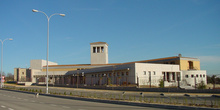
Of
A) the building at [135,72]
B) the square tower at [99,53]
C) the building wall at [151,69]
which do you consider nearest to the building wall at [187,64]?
the building at [135,72]

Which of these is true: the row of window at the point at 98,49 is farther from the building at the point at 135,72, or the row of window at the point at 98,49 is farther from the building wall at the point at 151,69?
the building wall at the point at 151,69

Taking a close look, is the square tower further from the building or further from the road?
the road

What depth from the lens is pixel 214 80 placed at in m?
30.6

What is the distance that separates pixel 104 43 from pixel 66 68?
59.5 ft

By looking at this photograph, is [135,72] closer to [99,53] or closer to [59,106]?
[99,53]

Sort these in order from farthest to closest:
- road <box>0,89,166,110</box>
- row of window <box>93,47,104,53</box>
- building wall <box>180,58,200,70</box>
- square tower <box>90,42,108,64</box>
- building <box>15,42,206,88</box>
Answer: row of window <box>93,47,104,53</box>, square tower <box>90,42,108,64</box>, building wall <box>180,58,200,70</box>, building <box>15,42,206,88</box>, road <box>0,89,166,110</box>

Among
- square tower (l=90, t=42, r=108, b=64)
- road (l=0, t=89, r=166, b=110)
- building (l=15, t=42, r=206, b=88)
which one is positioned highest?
square tower (l=90, t=42, r=108, b=64)

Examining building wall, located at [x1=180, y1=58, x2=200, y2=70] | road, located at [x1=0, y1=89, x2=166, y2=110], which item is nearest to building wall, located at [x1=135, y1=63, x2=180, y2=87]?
building wall, located at [x1=180, y1=58, x2=200, y2=70]

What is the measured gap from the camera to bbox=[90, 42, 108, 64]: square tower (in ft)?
252

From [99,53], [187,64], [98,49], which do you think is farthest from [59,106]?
[98,49]

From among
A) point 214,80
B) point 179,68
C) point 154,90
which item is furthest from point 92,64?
point 214,80

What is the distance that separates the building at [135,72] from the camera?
45.7 meters

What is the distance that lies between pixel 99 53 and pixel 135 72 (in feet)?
99.7

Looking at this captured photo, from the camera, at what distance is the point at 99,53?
77500 mm
